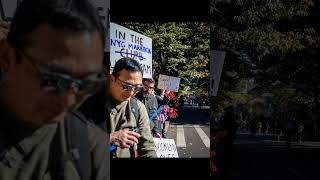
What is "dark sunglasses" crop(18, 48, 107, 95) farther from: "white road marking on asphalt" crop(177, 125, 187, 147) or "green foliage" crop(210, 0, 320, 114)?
"green foliage" crop(210, 0, 320, 114)

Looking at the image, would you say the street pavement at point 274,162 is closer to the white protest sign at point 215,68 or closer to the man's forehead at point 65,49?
the white protest sign at point 215,68

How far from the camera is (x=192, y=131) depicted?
23.4ft

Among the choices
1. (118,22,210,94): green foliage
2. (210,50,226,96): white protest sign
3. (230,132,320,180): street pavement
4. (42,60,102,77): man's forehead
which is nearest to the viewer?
(42,60,102,77): man's forehead

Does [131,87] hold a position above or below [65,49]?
below

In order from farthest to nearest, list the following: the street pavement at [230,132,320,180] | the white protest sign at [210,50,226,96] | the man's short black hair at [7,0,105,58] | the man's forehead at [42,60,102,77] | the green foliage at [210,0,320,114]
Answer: the street pavement at [230,132,320,180] → the green foliage at [210,0,320,114] → the white protest sign at [210,50,226,96] → the man's forehead at [42,60,102,77] → the man's short black hair at [7,0,105,58]

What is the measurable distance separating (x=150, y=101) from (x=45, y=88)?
276cm

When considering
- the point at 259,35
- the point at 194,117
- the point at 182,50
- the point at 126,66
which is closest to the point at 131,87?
the point at 126,66

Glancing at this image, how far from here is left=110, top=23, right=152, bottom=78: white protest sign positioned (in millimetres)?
6555

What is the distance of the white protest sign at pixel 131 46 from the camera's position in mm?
6555

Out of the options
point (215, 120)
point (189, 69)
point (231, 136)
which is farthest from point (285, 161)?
point (189, 69)

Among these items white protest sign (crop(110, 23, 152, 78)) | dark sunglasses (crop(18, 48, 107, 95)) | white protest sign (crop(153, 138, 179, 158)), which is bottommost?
white protest sign (crop(153, 138, 179, 158))

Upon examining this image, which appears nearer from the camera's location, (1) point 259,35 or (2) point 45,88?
(2) point 45,88

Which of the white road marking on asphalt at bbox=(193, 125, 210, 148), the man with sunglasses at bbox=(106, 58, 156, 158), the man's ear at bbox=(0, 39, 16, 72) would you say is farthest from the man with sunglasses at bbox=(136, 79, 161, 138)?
the man's ear at bbox=(0, 39, 16, 72)

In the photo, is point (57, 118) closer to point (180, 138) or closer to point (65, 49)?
point (65, 49)
